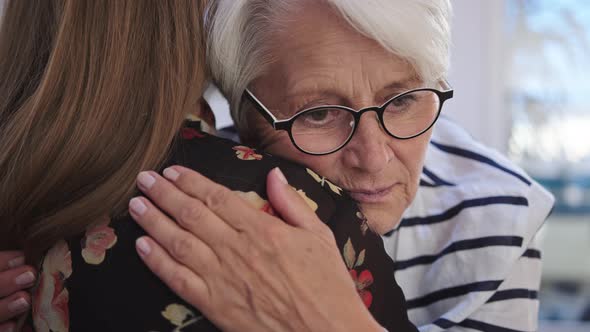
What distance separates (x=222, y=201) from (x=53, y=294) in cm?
28

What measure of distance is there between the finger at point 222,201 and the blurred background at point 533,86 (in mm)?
2012

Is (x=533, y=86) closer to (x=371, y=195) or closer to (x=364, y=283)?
(x=371, y=195)

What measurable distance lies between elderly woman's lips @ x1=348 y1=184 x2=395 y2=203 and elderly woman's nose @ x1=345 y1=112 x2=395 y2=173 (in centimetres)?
6

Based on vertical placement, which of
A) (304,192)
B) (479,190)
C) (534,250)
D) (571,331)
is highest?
(304,192)

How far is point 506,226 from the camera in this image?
142cm

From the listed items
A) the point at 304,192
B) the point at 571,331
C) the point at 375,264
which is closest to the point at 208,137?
the point at 304,192

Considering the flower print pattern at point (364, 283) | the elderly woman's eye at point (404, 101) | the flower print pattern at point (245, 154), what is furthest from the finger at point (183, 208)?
the elderly woman's eye at point (404, 101)

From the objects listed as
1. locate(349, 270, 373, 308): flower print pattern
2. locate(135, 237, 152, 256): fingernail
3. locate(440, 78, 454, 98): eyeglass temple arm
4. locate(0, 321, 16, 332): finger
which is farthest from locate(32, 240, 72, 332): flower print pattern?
locate(440, 78, 454, 98): eyeglass temple arm

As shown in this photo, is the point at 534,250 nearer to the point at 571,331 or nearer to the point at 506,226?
the point at 506,226

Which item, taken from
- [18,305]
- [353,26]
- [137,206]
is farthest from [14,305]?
[353,26]

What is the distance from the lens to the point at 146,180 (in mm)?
1003

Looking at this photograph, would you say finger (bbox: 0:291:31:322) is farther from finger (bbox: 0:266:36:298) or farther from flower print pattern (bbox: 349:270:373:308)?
flower print pattern (bbox: 349:270:373:308)

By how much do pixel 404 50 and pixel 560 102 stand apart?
2227mm

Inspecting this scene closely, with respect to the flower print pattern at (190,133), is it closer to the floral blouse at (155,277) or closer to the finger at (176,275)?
the floral blouse at (155,277)
